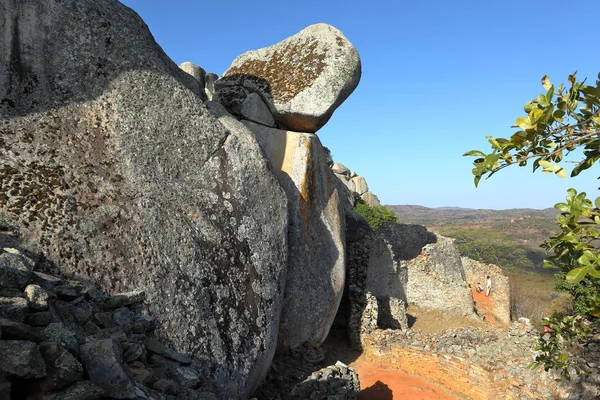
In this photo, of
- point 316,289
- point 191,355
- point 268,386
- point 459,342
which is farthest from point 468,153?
point 459,342

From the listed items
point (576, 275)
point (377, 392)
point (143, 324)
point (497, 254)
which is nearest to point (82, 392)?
point (143, 324)

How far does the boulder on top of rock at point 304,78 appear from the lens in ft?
42.5

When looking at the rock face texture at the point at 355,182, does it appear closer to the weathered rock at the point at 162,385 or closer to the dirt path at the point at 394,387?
the dirt path at the point at 394,387

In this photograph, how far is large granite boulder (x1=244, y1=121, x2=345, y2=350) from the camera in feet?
37.5

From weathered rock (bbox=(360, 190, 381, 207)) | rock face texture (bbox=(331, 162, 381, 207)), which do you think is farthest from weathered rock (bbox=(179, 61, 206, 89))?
weathered rock (bbox=(360, 190, 381, 207))

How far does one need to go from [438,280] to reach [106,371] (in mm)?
19007

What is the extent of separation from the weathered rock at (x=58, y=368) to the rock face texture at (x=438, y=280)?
19.0 metres

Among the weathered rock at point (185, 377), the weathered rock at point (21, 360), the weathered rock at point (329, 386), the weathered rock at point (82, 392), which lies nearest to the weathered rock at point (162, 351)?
the weathered rock at point (185, 377)

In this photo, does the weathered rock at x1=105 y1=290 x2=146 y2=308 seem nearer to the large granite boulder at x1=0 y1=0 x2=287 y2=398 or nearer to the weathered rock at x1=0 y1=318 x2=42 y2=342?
the large granite boulder at x1=0 y1=0 x2=287 y2=398

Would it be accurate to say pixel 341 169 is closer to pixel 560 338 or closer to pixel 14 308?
pixel 560 338

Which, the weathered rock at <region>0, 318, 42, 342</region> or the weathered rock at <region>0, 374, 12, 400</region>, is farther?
the weathered rock at <region>0, 318, 42, 342</region>

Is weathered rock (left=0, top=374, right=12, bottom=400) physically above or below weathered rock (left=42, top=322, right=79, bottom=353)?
below

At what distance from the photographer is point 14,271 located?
419 cm

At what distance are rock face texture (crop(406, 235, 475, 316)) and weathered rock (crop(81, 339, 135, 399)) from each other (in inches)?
731
